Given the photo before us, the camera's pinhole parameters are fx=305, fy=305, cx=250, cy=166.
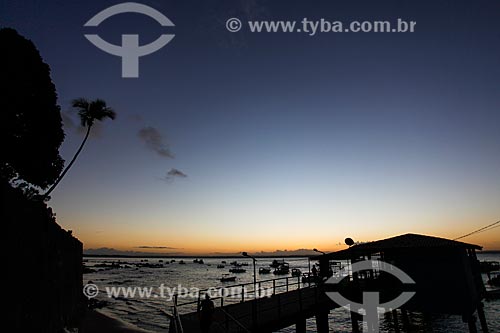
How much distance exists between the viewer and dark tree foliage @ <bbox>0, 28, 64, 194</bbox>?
19984 millimetres

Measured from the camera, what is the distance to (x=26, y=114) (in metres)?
21.3

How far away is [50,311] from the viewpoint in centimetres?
1256

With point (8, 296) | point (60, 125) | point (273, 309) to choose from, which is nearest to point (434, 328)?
point (273, 309)

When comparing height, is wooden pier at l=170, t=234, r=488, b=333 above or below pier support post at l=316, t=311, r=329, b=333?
above

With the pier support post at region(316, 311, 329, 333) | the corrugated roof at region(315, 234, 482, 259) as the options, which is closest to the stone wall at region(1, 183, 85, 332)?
the pier support post at region(316, 311, 329, 333)

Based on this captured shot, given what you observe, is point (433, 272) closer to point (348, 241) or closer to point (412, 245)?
point (412, 245)

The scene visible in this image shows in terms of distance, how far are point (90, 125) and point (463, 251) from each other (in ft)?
111

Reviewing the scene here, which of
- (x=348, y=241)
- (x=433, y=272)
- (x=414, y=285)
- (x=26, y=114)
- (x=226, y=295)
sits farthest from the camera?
(x=226, y=295)

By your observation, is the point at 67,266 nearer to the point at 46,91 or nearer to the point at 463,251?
the point at 46,91

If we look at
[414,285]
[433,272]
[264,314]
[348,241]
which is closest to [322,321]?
[264,314]

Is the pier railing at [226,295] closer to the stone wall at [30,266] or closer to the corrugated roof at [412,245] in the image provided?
the corrugated roof at [412,245]

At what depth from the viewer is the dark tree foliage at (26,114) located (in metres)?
20.0

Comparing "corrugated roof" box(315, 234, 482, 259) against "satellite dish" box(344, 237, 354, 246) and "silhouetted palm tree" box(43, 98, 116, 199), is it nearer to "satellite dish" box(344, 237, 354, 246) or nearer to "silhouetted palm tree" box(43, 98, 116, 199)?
"satellite dish" box(344, 237, 354, 246)

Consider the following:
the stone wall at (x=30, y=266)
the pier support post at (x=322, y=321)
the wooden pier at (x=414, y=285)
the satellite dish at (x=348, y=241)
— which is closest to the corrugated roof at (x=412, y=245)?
the wooden pier at (x=414, y=285)
